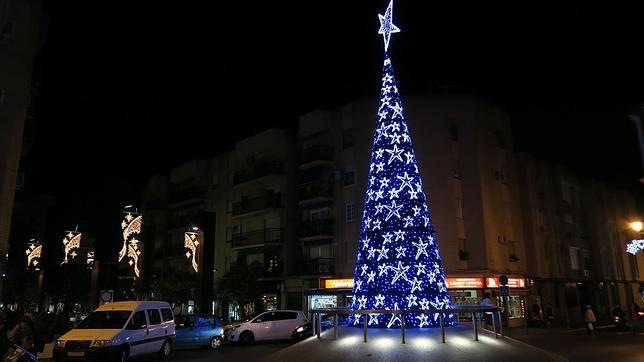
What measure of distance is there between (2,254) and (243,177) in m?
21.7

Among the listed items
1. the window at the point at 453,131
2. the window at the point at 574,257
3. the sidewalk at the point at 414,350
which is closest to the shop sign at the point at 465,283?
the window at the point at 453,131

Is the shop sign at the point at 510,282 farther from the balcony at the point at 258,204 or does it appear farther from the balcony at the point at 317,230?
the balcony at the point at 258,204

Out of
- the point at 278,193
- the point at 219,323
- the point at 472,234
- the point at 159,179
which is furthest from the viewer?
the point at 159,179

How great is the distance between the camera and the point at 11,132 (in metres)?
26.1

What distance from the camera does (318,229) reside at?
36969 mm

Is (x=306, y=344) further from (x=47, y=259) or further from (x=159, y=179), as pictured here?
(x=159, y=179)

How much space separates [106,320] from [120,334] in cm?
135

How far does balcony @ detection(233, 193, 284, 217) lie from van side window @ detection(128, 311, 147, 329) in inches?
988

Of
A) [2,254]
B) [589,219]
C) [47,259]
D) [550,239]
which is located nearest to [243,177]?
[47,259]

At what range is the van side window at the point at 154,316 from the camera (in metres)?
16.2

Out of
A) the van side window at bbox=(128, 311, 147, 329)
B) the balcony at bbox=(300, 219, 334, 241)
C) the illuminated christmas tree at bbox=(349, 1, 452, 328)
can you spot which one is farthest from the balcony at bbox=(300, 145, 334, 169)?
the van side window at bbox=(128, 311, 147, 329)

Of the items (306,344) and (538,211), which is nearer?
(306,344)

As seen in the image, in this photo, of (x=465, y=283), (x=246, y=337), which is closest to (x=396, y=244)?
(x=246, y=337)

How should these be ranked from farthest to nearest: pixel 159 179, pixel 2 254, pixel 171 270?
→ pixel 159 179 → pixel 171 270 → pixel 2 254
